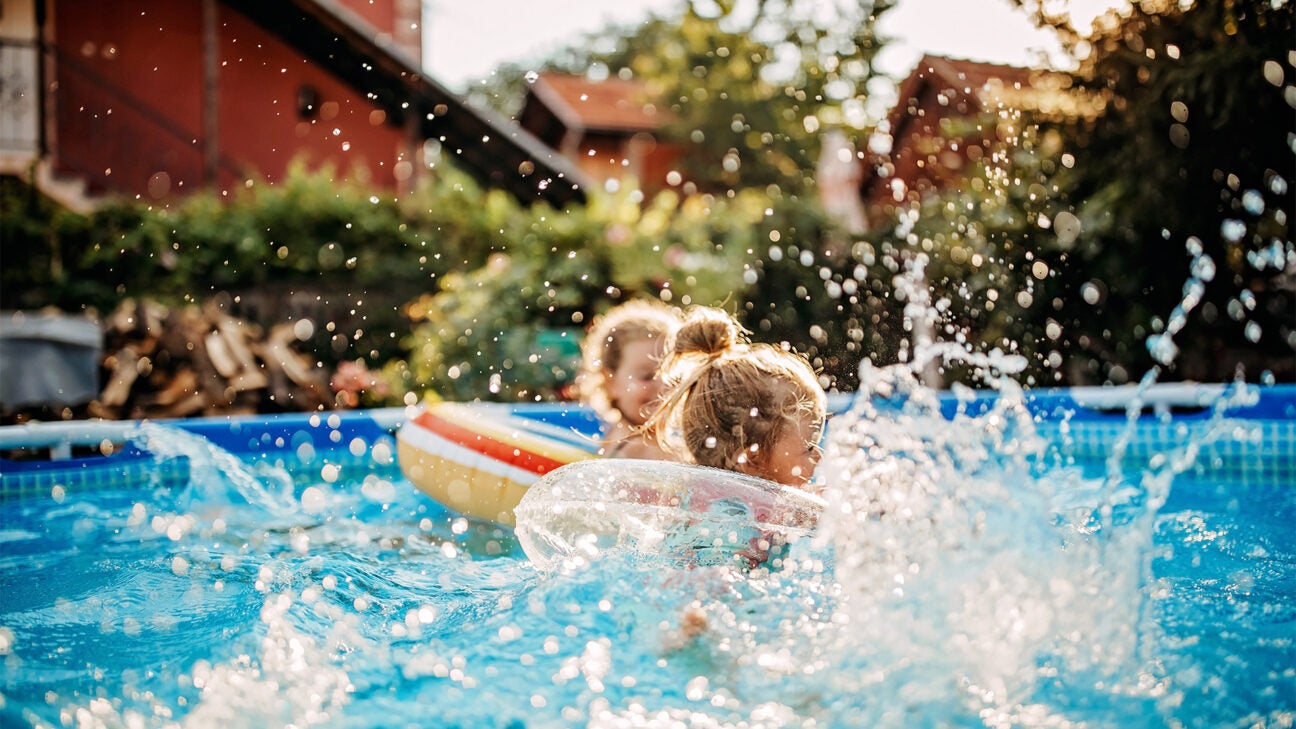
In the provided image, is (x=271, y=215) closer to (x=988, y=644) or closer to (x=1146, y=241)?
(x=1146, y=241)

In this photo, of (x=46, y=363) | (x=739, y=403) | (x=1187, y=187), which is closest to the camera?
(x=739, y=403)

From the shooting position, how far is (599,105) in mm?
20938

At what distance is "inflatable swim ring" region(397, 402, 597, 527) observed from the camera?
3.54 m

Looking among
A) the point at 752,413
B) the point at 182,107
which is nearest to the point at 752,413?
the point at 752,413

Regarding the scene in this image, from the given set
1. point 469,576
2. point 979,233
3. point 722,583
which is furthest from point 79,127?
point 722,583

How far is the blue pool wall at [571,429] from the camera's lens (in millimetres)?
4414

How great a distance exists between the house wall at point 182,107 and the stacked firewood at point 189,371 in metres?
3.38

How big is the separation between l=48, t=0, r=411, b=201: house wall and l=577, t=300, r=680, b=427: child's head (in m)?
6.75

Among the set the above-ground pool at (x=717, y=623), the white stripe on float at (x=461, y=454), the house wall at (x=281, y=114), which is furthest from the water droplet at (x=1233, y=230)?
the house wall at (x=281, y=114)

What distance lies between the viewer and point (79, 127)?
1080cm

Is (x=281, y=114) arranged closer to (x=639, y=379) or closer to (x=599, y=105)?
(x=599, y=105)

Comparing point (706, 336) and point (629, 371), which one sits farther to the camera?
point (629, 371)

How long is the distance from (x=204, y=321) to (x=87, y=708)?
5.45 m

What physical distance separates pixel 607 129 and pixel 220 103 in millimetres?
8976
